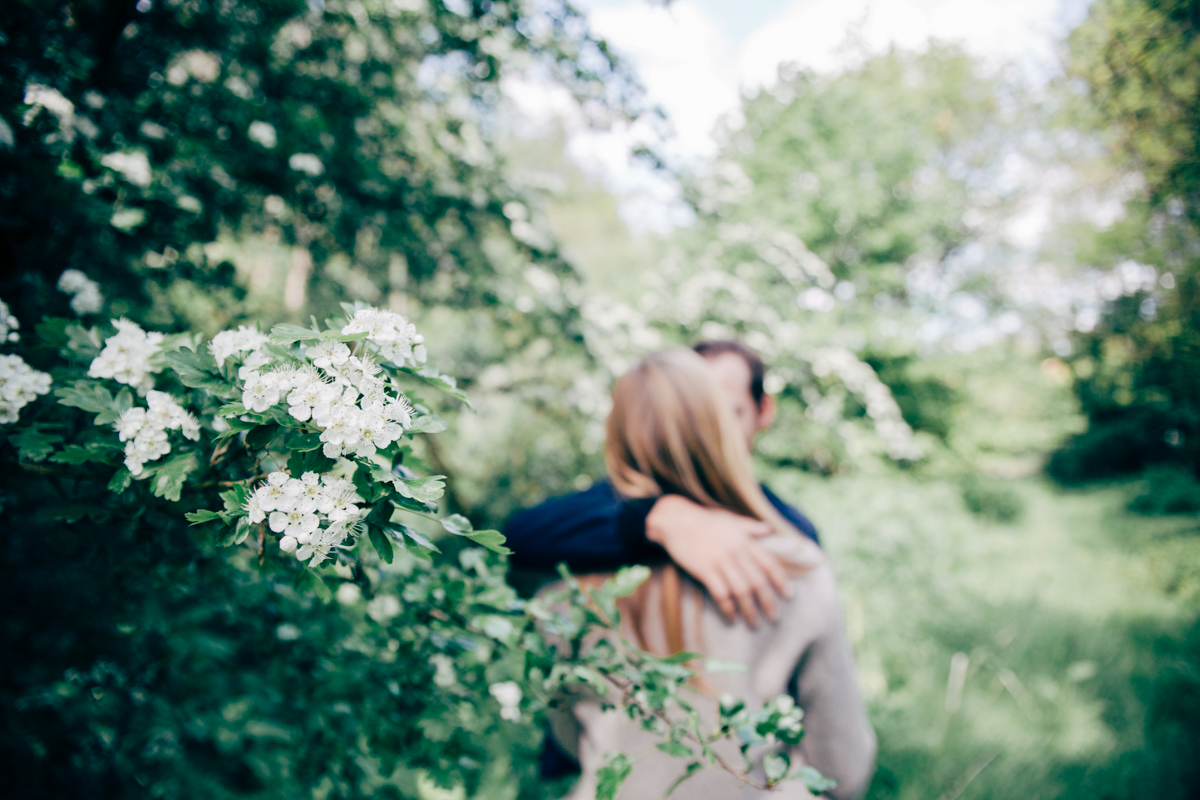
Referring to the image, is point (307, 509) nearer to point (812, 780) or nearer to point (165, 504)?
point (165, 504)

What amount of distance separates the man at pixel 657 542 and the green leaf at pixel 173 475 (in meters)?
0.81

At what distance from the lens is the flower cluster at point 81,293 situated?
1.18 meters

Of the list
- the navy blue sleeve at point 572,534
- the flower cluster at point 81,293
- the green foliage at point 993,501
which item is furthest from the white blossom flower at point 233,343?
the green foliage at point 993,501

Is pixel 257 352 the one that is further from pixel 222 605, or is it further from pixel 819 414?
pixel 819 414

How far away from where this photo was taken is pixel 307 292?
4.55 m

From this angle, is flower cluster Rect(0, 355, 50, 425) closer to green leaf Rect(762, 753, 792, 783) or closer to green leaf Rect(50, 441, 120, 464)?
green leaf Rect(50, 441, 120, 464)

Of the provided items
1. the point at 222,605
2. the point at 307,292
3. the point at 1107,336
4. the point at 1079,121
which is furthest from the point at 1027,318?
the point at 222,605

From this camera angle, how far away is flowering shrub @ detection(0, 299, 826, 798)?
25.5 inches

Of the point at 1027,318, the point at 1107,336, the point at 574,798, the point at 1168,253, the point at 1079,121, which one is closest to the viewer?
the point at 574,798

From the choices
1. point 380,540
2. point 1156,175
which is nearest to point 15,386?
point 380,540

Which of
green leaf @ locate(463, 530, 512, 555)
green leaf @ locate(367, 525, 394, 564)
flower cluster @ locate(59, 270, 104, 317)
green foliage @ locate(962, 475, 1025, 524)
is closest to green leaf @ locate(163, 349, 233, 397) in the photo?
green leaf @ locate(367, 525, 394, 564)

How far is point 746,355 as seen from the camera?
241 centimetres

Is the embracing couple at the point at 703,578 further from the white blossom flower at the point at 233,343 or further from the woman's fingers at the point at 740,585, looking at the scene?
the white blossom flower at the point at 233,343

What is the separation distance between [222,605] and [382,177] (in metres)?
1.60
